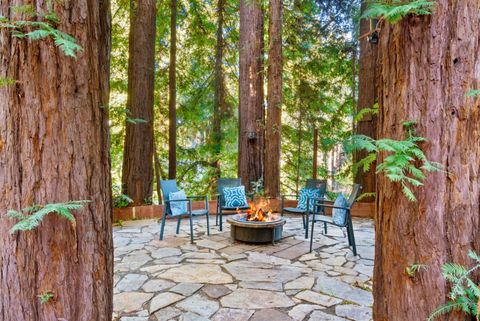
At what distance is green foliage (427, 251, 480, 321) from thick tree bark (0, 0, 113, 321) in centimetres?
149

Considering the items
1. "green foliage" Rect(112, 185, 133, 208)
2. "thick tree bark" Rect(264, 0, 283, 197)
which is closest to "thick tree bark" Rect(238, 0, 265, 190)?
"thick tree bark" Rect(264, 0, 283, 197)

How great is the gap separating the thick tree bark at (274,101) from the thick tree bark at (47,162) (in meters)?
5.30

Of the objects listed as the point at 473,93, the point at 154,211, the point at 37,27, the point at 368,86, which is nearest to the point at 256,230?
the point at 154,211

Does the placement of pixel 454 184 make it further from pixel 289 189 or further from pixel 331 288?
pixel 289 189

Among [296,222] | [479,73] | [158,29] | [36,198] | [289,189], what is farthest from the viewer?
[289,189]

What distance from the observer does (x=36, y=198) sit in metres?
1.32

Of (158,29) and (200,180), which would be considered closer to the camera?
(158,29)

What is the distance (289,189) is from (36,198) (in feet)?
29.2

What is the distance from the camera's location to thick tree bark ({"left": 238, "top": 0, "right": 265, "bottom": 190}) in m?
6.62

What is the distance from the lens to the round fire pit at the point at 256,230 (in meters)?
4.36

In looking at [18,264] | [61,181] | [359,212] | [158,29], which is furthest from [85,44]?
[158,29]

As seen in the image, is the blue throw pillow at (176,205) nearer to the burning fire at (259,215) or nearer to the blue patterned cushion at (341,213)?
the burning fire at (259,215)

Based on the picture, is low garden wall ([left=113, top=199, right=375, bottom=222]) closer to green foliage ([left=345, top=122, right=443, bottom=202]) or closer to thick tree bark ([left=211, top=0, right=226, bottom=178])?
thick tree bark ([left=211, top=0, right=226, bottom=178])

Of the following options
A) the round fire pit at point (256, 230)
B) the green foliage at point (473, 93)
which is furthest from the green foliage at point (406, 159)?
the round fire pit at point (256, 230)
